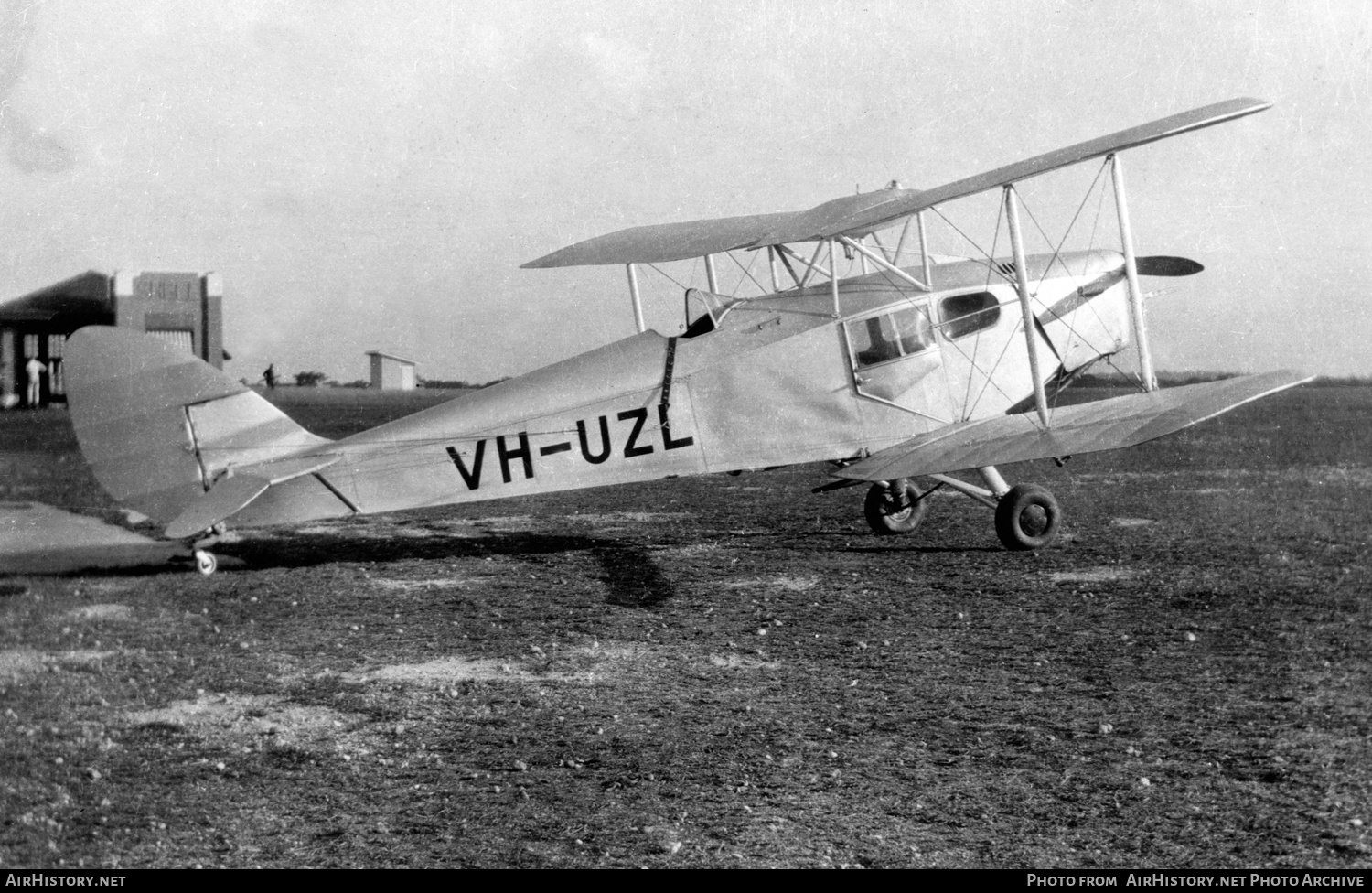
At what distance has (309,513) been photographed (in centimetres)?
823

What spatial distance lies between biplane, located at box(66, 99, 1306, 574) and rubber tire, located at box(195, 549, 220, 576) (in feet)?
0.07

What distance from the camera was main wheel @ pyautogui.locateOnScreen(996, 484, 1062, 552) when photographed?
29.7 feet

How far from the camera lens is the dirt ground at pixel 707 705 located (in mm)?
3707

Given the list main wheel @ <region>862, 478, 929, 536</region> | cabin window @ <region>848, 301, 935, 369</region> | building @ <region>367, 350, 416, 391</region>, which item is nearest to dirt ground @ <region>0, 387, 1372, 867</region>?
main wheel @ <region>862, 478, 929, 536</region>

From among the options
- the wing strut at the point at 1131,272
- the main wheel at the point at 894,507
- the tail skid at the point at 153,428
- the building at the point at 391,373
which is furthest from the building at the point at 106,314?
the wing strut at the point at 1131,272

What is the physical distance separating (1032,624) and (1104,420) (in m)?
2.46

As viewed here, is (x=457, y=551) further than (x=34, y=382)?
No

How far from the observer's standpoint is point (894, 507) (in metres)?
10.4

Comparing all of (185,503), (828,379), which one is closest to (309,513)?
(185,503)

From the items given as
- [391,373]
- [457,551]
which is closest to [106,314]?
[391,373]

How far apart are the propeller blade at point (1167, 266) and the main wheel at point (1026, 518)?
12.3ft

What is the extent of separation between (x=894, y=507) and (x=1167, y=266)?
4.10m

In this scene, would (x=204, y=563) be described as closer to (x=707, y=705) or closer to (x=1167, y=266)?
(x=707, y=705)
